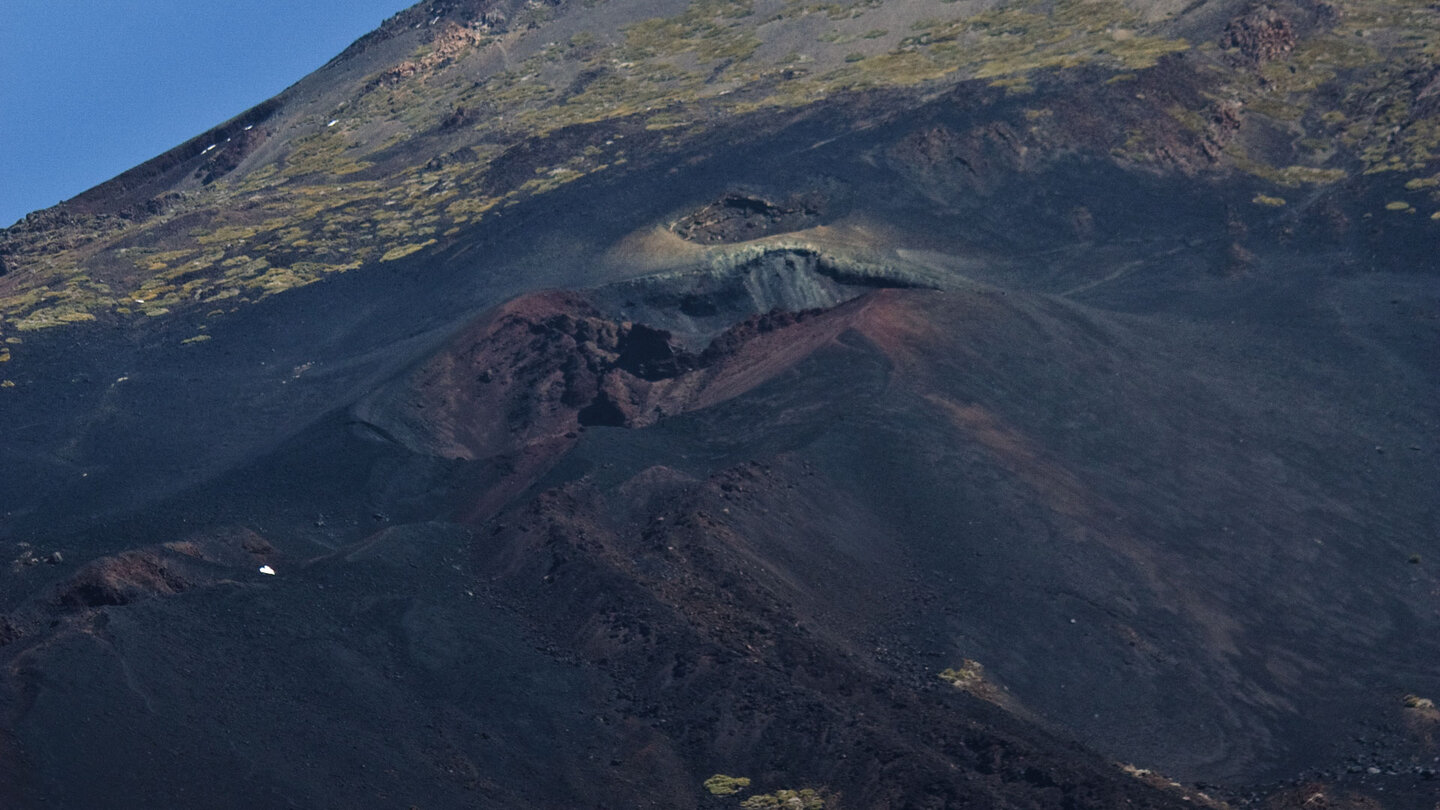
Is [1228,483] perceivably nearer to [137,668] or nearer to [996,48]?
[137,668]

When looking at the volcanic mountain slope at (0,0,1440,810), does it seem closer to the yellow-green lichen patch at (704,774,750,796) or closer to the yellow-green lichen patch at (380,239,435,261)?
the yellow-green lichen patch at (704,774,750,796)

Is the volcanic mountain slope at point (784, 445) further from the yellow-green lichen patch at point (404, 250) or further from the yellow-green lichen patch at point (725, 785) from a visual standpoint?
the yellow-green lichen patch at point (404, 250)

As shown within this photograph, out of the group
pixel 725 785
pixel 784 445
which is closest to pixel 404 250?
pixel 784 445

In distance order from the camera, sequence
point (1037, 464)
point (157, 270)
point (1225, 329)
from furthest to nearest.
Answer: point (157, 270), point (1225, 329), point (1037, 464)

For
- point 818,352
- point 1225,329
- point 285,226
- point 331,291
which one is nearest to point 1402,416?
point 1225,329

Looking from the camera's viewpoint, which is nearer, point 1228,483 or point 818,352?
point 1228,483

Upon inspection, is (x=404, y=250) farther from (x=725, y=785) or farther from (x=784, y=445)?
(x=725, y=785)

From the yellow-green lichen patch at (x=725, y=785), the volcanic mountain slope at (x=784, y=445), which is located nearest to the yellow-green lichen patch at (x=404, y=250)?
the volcanic mountain slope at (x=784, y=445)

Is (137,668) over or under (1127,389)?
over
